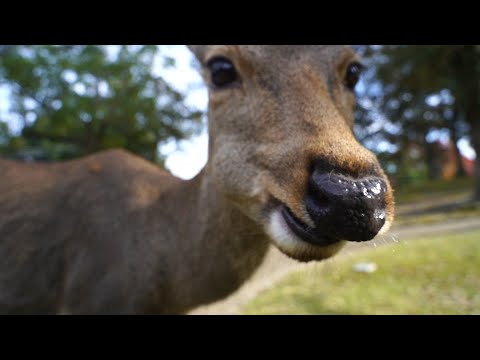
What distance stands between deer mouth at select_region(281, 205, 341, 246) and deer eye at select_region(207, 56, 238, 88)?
125 cm

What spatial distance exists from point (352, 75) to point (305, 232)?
1705mm

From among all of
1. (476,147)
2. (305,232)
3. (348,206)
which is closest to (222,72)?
(305,232)

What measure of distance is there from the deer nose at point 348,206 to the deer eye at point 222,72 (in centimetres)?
133

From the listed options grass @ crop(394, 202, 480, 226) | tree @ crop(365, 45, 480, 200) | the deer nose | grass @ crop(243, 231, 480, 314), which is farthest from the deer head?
tree @ crop(365, 45, 480, 200)

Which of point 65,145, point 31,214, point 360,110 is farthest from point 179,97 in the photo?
point 31,214

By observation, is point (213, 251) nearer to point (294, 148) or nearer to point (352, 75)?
point (294, 148)

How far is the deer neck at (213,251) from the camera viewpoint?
2941 millimetres

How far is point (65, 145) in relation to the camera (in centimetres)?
1792

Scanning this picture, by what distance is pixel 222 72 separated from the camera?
2877 millimetres

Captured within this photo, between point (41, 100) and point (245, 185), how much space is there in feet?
61.5

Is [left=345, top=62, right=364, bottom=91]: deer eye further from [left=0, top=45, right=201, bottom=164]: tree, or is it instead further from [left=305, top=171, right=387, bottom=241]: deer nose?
[left=0, top=45, right=201, bottom=164]: tree

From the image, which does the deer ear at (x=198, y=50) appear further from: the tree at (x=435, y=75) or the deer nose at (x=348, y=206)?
the tree at (x=435, y=75)

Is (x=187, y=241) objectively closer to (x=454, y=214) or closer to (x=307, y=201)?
(x=307, y=201)
